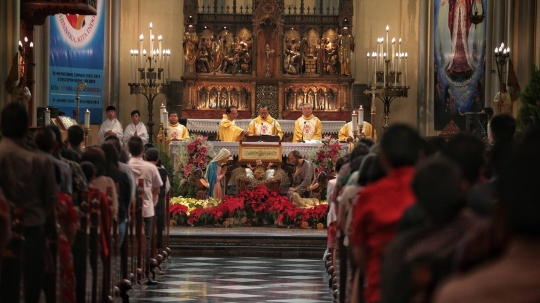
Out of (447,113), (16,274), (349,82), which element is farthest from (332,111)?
(16,274)

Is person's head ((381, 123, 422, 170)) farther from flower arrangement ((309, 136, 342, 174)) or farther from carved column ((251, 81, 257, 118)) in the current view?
carved column ((251, 81, 257, 118))

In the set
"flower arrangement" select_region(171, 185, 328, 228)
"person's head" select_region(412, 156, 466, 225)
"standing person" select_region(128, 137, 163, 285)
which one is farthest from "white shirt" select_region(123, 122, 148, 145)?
"person's head" select_region(412, 156, 466, 225)

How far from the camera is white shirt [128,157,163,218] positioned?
1113 cm

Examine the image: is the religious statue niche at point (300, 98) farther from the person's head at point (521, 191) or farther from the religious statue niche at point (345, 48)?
the person's head at point (521, 191)

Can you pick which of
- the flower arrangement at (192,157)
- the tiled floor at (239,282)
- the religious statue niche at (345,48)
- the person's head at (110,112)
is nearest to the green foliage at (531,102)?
the tiled floor at (239,282)

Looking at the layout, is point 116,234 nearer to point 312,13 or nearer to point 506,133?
point 506,133

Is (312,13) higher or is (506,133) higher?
(312,13)

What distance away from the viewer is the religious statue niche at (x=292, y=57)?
2311 centimetres

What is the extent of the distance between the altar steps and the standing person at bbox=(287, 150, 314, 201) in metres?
2.28

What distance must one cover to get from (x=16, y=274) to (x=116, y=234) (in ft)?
9.52

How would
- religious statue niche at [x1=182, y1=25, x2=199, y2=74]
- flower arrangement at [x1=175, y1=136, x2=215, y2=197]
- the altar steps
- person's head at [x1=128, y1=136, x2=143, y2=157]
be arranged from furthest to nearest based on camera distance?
religious statue niche at [x1=182, y1=25, x2=199, y2=74]
flower arrangement at [x1=175, y1=136, x2=215, y2=197]
the altar steps
person's head at [x1=128, y1=136, x2=143, y2=157]

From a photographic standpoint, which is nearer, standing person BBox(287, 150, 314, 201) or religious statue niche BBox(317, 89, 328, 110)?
standing person BBox(287, 150, 314, 201)

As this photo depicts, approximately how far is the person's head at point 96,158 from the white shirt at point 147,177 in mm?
2317

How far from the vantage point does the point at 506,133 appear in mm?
8008
